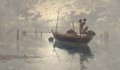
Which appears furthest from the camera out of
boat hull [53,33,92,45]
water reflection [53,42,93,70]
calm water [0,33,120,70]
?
boat hull [53,33,92,45]

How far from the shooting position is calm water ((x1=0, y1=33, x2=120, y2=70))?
438 cm

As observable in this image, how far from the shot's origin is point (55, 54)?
4.59 m

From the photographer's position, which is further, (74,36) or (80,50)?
(74,36)

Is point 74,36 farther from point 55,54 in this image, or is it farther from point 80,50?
point 55,54

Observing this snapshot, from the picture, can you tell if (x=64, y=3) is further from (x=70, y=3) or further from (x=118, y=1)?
(x=118, y=1)

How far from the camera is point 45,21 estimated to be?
505 cm

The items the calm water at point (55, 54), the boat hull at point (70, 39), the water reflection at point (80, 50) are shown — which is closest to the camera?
the calm water at point (55, 54)

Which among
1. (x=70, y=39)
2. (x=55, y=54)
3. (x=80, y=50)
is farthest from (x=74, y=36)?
(x=55, y=54)

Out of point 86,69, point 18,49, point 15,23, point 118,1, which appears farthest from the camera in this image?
point 118,1

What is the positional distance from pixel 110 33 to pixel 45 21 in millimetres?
694

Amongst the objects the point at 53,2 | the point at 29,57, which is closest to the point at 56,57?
the point at 29,57

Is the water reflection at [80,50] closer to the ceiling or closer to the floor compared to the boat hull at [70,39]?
closer to the floor

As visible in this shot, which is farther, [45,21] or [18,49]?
[45,21]

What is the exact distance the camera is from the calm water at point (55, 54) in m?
4.38
